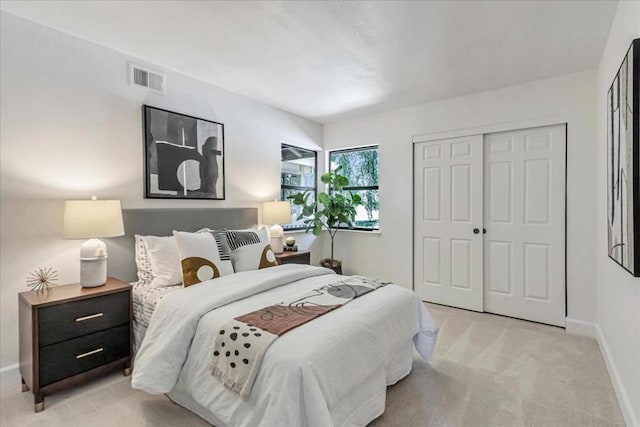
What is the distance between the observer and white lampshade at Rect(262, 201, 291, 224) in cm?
378

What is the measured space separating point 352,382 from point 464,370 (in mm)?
1234

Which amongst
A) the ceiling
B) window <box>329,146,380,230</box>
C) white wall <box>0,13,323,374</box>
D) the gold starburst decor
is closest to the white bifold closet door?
window <box>329,146,380,230</box>

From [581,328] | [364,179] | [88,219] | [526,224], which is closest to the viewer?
[88,219]

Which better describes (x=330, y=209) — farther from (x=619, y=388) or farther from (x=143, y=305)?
→ (x=619, y=388)

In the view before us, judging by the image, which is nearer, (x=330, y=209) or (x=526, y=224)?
(x=526, y=224)

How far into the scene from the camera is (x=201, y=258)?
2514 mm

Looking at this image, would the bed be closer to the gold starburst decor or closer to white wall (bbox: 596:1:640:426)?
the gold starburst decor

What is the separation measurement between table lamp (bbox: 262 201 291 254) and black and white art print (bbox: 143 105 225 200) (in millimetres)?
529

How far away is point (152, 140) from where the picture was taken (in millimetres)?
2943

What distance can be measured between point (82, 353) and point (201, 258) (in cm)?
94

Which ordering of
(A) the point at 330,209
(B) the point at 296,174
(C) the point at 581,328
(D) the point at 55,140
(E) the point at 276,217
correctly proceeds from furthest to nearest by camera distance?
(B) the point at 296,174 → (A) the point at 330,209 → (E) the point at 276,217 → (C) the point at 581,328 → (D) the point at 55,140

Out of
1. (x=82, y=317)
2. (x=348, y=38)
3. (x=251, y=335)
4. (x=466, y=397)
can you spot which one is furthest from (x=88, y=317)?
(x=348, y=38)

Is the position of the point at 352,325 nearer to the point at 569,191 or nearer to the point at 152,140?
the point at 152,140

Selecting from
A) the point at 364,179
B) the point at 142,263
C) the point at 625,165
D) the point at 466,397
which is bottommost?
the point at 466,397
